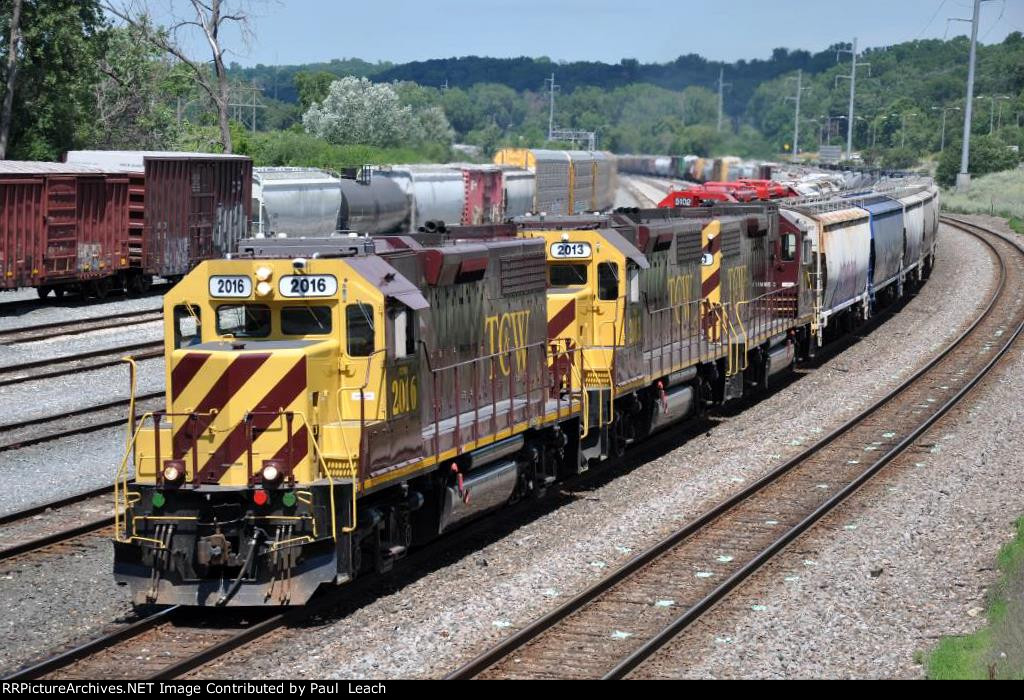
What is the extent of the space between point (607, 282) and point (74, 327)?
13808 mm

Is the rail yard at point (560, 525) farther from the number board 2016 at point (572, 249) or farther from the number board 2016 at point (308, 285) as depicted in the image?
the number board 2016 at point (308, 285)

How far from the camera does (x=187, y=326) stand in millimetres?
12109

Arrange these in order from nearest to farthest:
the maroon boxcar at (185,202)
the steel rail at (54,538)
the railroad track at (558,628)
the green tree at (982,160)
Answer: the railroad track at (558,628) < the steel rail at (54,538) < the maroon boxcar at (185,202) < the green tree at (982,160)

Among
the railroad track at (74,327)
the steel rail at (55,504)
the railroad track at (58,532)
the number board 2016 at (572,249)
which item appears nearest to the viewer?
the railroad track at (58,532)

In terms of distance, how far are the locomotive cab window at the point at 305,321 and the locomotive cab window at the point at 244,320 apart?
6.9 inches

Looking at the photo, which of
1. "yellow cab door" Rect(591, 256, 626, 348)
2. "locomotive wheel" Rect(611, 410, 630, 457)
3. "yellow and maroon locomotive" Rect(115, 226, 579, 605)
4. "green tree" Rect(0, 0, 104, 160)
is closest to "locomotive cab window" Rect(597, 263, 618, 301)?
"yellow cab door" Rect(591, 256, 626, 348)

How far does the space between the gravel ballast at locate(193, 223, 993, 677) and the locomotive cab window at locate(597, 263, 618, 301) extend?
244cm

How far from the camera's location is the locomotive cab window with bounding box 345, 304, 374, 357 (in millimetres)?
11891

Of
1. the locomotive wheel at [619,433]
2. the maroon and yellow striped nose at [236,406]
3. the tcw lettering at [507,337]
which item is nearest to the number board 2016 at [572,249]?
the tcw lettering at [507,337]

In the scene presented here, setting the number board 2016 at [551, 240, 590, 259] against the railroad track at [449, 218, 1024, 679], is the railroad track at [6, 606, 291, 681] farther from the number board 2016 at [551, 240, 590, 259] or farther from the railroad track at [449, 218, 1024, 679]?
the number board 2016 at [551, 240, 590, 259]

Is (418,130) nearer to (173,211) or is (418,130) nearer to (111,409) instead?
(173,211)

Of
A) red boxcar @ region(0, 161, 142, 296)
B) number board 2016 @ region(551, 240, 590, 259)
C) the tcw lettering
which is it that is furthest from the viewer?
red boxcar @ region(0, 161, 142, 296)

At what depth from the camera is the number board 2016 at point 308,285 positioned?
1173 cm

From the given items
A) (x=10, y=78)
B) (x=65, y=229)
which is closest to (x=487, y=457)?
(x=65, y=229)
